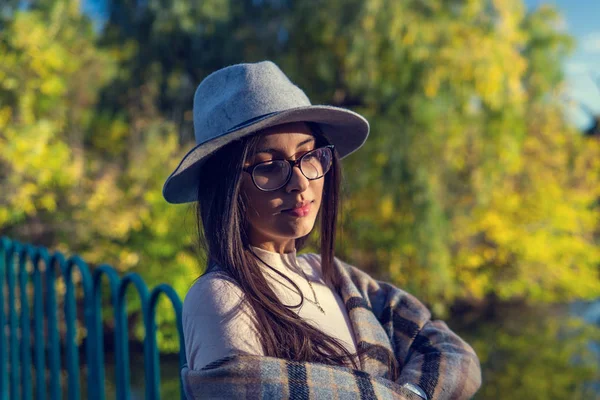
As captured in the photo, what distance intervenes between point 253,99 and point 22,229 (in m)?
7.72

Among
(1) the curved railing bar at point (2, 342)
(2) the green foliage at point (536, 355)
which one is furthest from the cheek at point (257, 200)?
(2) the green foliage at point (536, 355)

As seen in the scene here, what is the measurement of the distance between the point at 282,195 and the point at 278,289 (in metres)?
0.20

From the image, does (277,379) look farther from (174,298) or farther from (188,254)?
(188,254)

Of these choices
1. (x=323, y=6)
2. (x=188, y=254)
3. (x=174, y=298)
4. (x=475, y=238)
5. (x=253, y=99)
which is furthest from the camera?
(x=475, y=238)

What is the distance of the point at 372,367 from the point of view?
143cm

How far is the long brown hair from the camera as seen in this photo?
Result: 128 cm

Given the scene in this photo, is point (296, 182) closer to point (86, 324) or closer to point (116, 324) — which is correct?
point (116, 324)

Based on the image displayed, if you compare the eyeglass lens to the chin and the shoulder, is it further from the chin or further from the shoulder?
the shoulder

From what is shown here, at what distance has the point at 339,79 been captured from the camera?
28.7 ft

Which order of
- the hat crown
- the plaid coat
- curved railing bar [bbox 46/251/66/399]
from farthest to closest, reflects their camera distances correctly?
curved railing bar [bbox 46/251/66/399] → the hat crown → the plaid coat

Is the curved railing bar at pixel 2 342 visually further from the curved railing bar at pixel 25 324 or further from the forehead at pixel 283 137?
the forehead at pixel 283 137

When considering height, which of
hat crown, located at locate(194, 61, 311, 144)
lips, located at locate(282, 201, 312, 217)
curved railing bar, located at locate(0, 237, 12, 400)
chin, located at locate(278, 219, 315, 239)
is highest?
hat crown, located at locate(194, 61, 311, 144)

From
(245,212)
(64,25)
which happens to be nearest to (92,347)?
(245,212)

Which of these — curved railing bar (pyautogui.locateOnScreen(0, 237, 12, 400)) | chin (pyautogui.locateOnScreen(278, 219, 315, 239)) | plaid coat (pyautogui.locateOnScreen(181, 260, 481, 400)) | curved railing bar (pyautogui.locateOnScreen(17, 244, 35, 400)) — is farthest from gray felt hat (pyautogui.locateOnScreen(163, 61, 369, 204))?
curved railing bar (pyautogui.locateOnScreen(0, 237, 12, 400))
